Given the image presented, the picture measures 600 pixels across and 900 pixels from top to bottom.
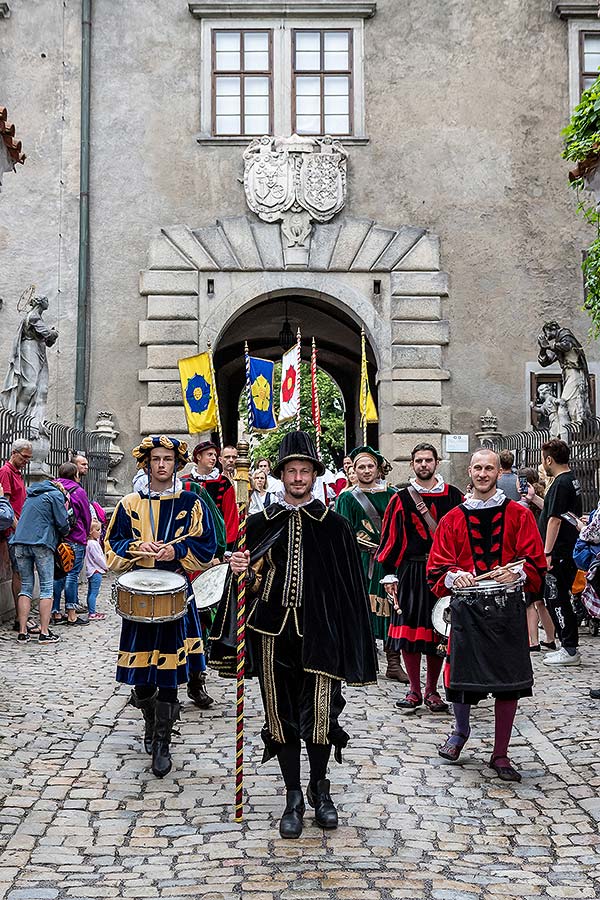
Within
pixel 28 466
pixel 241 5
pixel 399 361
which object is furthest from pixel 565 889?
pixel 241 5

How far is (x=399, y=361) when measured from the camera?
17.6 metres

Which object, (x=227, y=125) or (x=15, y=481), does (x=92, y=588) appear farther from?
(x=227, y=125)

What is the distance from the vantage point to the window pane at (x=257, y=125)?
17.8m

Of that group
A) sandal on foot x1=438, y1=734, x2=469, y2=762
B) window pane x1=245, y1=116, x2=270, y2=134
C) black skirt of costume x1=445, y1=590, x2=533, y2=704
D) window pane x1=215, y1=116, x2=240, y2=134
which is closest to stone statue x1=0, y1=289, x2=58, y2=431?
window pane x1=215, y1=116, x2=240, y2=134

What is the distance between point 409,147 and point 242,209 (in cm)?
272

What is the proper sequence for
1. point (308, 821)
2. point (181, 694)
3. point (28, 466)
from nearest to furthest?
point (308, 821) → point (181, 694) → point (28, 466)

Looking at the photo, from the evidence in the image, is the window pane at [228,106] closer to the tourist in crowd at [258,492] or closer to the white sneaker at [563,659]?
the tourist in crowd at [258,492]

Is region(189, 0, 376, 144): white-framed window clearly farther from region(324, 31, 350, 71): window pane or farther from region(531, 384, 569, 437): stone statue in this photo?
region(531, 384, 569, 437): stone statue

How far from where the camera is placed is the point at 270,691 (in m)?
5.68

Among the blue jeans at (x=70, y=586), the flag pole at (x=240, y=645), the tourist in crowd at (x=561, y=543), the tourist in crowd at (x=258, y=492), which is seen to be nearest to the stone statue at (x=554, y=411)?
the tourist in crowd at (x=258, y=492)

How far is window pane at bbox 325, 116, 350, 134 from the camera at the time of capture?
17.8 meters

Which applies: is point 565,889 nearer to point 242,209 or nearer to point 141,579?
point 141,579

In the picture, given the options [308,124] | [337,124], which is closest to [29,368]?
[308,124]

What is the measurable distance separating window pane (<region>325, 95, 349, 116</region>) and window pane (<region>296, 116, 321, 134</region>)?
217mm
